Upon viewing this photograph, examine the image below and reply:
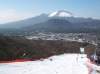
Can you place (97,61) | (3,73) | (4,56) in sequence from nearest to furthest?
(3,73), (97,61), (4,56)

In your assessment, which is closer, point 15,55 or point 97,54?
point 97,54

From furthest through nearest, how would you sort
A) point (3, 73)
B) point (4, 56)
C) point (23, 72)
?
point (4, 56) < point (23, 72) < point (3, 73)

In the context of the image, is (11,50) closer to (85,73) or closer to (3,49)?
(3,49)

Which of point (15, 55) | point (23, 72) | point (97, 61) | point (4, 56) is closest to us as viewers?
point (23, 72)

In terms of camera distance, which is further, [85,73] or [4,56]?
[4,56]

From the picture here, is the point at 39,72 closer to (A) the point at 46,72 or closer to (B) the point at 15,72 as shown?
(A) the point at 46,72

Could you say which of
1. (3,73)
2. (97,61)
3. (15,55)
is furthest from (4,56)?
(3,73)

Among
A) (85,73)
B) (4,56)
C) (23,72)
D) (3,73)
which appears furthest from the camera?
(4,56)

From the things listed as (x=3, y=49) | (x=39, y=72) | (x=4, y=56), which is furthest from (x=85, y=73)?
(x=3, y=49)
